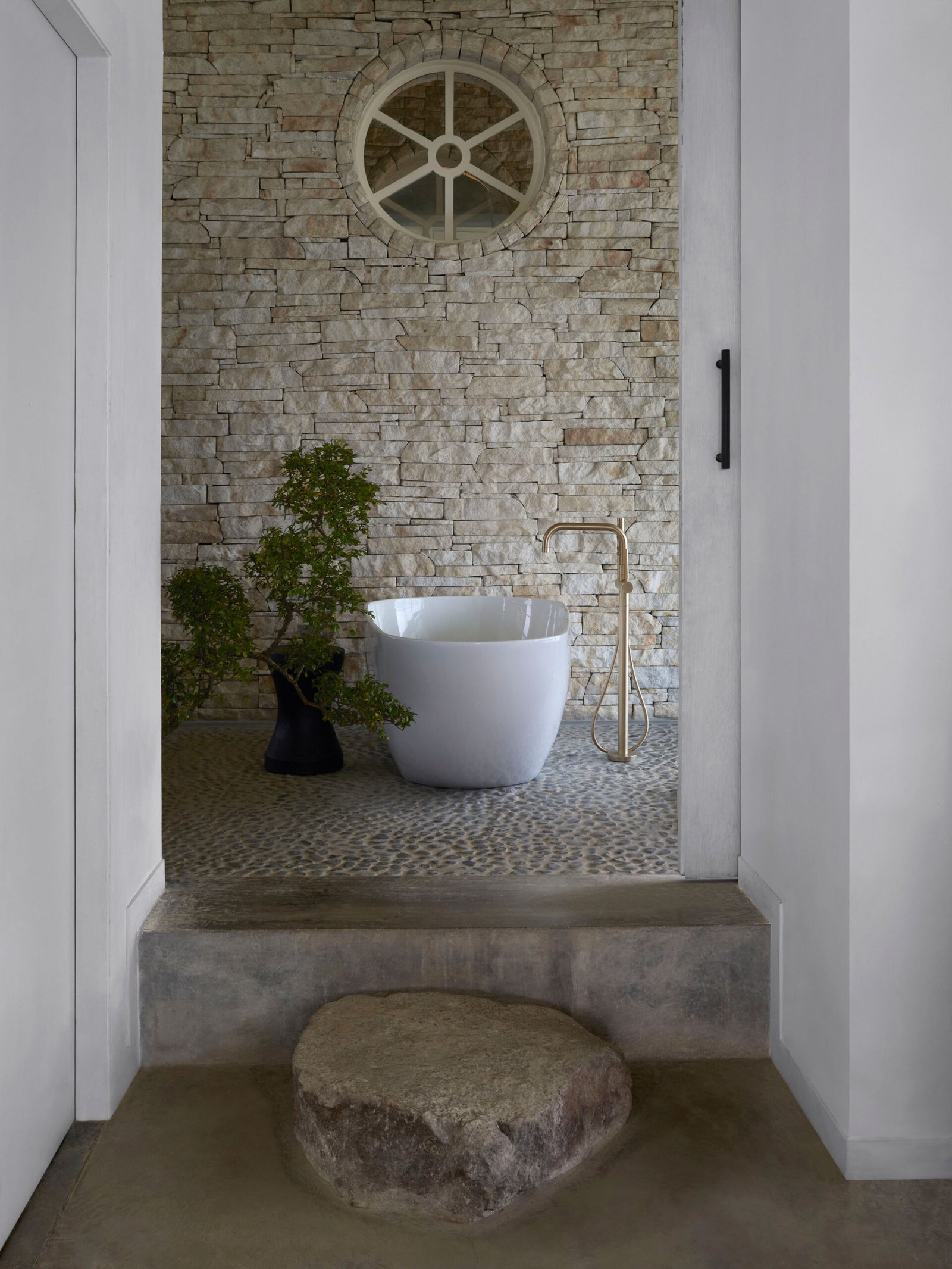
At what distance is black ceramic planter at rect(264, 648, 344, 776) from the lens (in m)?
3.07

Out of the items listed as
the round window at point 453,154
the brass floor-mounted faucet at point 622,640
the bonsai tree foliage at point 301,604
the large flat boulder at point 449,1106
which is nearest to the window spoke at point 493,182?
the round window at point 453,154

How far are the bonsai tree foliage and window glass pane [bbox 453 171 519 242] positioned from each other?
1407 millimetres

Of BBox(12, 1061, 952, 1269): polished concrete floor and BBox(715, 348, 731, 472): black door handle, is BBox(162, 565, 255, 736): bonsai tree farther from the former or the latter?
BBox(715, 348, 731, 472): black door handle

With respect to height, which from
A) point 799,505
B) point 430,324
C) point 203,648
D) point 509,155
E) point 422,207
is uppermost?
point 509,155

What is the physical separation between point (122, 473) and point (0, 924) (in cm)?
79

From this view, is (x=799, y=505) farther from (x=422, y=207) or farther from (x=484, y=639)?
(x=422, y=207)

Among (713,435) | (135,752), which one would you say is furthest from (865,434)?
(135,752)

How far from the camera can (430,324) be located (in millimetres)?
3779

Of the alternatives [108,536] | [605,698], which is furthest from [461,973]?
[605,698]

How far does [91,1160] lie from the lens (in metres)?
1.49

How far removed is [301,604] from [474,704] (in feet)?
2.12

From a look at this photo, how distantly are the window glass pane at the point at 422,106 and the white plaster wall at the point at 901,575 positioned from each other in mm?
2782

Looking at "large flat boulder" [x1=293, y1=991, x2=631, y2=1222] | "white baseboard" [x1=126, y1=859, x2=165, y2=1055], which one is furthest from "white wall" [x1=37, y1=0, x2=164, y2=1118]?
"large flat boulder" [x1=293, y1=991, x2=631, y2=1222]

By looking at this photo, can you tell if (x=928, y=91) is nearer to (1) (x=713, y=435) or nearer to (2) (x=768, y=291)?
(2) (x=768, y=291)
